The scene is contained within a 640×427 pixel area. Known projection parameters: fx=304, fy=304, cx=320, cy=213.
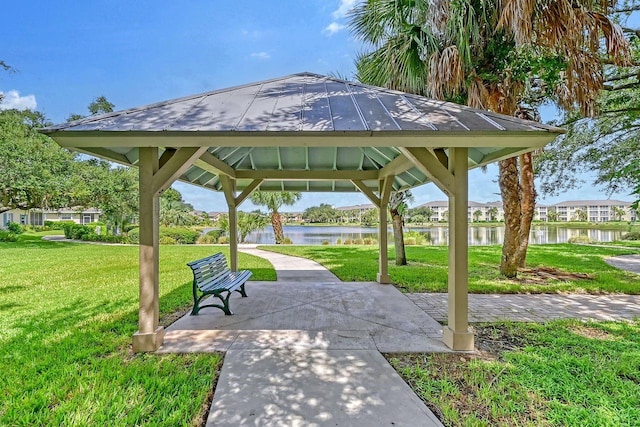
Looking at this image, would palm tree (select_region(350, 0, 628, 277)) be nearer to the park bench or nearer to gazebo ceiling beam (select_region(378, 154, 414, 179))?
gazebo ceiling beam (select_region(378, 154, 414, 179))

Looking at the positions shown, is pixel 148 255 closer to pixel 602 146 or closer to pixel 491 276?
pixel 491 276

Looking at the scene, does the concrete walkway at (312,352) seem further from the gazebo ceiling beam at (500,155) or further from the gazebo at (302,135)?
the gazebo ceiling beam at (500,155)

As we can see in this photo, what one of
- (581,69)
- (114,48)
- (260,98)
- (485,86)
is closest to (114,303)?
(260,98)

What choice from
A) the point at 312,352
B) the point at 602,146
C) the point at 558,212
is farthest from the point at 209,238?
the point at 558,212

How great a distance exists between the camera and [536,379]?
3172 mm

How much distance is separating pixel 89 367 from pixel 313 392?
2.58 metres

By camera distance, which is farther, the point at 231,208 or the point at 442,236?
the point at 442,236

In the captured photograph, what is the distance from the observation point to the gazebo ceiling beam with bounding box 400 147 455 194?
378cm

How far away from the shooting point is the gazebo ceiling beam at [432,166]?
3777 millimetres

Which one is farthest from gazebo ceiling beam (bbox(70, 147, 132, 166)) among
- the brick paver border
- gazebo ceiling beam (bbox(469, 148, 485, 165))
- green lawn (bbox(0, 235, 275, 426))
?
A: the brick paver border

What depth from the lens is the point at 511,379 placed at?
318 centimetres

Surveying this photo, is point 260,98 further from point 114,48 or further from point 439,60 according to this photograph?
point 114,48

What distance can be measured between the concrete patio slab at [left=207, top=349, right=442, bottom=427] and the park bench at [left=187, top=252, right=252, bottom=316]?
1351mm

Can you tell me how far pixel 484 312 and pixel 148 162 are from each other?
5.94 metres
